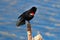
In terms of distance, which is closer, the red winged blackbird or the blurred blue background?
the red winged blackbird

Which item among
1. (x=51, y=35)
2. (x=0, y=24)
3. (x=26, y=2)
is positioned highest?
(x=26, y=2)

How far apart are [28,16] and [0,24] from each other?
5936 mm

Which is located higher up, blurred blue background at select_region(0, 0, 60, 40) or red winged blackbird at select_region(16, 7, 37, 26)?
blurred blue background at select_region(0, 0, 60, 40)

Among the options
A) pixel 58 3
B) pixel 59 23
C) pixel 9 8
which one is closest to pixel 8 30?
pixel 59 23

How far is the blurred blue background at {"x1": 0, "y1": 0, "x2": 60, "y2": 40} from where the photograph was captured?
807 centimetres

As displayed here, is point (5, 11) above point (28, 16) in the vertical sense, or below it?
above

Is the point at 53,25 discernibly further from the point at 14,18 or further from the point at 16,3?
the point at 16,3

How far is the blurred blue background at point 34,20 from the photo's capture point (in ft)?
26.5

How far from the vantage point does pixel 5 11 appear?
390 inches

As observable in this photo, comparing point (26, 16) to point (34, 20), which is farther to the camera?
point (34, 20)

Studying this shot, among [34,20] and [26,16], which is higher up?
[34,20]

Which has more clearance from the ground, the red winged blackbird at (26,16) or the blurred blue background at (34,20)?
the blurred blue background at (34,20)

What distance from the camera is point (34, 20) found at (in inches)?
350

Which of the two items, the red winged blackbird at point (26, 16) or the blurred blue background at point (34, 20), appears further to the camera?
the blurred blue background at point (34, 20)
